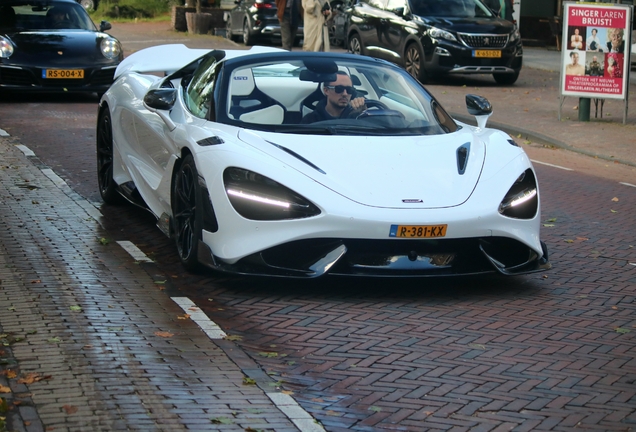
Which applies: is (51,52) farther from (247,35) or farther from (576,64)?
(247,35)

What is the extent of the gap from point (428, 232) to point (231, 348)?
142cm

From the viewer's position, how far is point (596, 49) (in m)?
16.2

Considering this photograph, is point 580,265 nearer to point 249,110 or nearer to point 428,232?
point 428,232

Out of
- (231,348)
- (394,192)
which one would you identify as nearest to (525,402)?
(231,348)

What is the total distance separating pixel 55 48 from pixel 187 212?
35.5 ft

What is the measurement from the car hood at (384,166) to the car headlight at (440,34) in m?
13.5

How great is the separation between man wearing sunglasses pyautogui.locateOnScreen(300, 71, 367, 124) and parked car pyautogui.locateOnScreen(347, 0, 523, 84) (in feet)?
42.4

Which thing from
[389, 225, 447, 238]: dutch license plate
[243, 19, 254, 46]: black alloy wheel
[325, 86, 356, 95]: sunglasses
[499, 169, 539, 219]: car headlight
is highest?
[325, 86, 356, 95]: sunglasses

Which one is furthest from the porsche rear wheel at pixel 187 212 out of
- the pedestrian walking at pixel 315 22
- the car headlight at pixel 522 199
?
the pedestrian walking at pixel 315 22

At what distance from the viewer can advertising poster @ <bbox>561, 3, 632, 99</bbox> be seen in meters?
16.0

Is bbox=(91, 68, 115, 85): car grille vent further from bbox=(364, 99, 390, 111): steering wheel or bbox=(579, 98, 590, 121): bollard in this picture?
bbox=(364, 99, 390, 111): steering wheel

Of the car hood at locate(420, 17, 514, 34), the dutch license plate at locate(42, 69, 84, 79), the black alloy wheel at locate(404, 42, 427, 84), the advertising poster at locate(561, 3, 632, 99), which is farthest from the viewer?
the black alloy wheel at locate(404, 42, 427, 84)

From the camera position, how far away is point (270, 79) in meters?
7.67

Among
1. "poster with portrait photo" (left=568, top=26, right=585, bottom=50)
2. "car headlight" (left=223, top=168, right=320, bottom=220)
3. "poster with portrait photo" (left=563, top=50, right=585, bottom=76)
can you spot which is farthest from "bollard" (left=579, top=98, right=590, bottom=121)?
"car headlight" (left=223, top=168, right=320, bottom=220)
